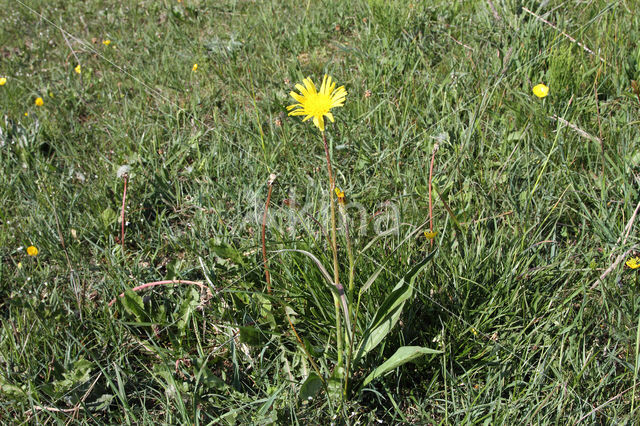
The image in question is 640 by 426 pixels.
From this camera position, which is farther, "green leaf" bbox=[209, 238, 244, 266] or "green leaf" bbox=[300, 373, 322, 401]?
"green leaf" bbox=[209, 238, 244, 266]

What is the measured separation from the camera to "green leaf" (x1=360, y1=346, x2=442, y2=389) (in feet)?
4.34

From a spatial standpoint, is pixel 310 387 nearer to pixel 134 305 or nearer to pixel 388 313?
pixel 388 313

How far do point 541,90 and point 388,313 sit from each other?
1291 millimetres

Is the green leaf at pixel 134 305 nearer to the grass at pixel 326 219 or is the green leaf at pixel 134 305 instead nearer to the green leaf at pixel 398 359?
the grass at pixel 326 219

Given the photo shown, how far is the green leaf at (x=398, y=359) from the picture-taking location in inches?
52.1

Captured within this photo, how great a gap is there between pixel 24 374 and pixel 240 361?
2.11 ft

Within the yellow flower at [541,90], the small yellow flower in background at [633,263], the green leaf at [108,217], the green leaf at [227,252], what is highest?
the yellow flower at [541,90]

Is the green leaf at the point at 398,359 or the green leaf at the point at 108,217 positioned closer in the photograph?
→ the green leaf at the point at 398,359

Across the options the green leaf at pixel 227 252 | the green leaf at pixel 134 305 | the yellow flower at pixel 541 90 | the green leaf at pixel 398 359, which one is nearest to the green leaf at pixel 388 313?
the green leaf at pixel 398 359

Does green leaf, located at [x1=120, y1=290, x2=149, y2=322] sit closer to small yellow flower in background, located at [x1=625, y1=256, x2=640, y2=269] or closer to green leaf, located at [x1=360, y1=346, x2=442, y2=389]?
green leaf, located at [x1=360, y1=346, x2=442, y2=389]

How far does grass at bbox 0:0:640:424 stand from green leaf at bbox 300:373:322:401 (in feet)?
0.13

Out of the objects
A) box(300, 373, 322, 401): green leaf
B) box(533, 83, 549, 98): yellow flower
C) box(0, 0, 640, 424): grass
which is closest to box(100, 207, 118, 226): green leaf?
box(0, 0, 640, 424): grass

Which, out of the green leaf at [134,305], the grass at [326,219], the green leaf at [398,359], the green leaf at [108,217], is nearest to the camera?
the green leaf at [398,359]

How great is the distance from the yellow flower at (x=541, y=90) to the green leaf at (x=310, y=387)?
1479 mm
